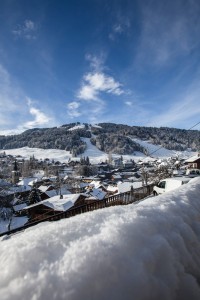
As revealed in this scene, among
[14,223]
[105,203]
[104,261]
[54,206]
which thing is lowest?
[14,223]

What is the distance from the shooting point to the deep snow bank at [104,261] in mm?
1435

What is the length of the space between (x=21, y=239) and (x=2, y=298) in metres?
0.60

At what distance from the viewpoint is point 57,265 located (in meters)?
1.55

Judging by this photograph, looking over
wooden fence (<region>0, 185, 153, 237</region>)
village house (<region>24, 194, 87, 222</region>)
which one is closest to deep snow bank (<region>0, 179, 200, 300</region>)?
wooden fence (<region>0, 185, 153, 237</region>)

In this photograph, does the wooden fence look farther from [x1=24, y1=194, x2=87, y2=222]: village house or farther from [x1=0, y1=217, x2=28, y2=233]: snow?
[x1=0, y1=217, x2=28, y2=233]: snow

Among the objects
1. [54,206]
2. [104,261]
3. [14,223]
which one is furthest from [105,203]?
[14,223]

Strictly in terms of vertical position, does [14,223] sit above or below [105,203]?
below

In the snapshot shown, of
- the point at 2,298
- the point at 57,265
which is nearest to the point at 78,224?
the point at 57,265

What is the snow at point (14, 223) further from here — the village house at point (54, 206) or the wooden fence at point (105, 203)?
the wooden fence at point (105, 203)

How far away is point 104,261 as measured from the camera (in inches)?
64.6

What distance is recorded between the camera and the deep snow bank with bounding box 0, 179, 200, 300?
1435 millimetres

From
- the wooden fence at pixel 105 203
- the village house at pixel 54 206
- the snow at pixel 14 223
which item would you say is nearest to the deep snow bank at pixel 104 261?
the wooden fence at pixel 105 203

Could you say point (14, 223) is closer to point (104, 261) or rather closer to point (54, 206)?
point (54, 206)

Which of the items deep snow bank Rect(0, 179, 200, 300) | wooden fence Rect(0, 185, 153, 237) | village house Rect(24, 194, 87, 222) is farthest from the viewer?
village house Rect(24, 194, 87, 222)
